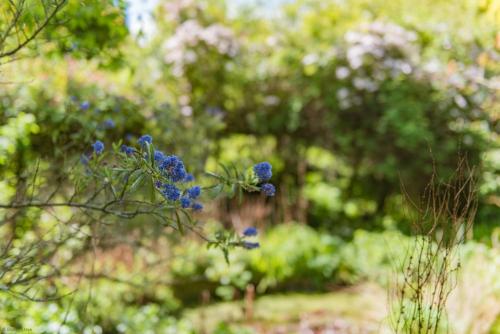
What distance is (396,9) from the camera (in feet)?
23.5

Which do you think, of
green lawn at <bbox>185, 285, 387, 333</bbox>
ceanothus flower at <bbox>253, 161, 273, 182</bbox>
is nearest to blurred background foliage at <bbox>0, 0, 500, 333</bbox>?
green lawn at <bbox>185, 285, 387, 333</bbox>

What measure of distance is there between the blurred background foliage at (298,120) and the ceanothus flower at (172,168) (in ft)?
6.82

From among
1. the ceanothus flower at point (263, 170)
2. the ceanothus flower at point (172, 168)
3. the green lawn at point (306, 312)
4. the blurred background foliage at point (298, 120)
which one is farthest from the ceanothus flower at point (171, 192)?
the green lawn at point (306, 312)

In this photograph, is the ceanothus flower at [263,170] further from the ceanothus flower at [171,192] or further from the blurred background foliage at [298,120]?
the blurred background foliage at [298,120]

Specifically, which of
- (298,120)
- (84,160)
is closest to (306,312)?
(84,160)

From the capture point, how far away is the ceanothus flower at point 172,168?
1470 millimetres

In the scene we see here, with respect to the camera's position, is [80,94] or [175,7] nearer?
[80,94]

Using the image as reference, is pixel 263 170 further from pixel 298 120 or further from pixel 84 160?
pixel 298 120

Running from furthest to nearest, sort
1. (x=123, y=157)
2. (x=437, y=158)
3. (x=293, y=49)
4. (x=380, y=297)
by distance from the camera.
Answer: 1. (x=293, y=49)
2. (x=437, y=158)
3. (x=380, y=297)
4. (x=123, y=157)

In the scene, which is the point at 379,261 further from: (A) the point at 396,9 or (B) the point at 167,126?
(A) the point at 396,9

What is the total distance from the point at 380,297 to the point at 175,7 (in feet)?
15.7

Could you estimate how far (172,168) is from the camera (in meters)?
1.48

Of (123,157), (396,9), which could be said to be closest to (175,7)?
(396,9)

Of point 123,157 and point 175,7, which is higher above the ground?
point 175,7
